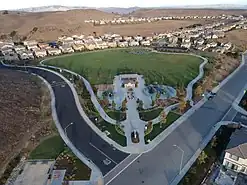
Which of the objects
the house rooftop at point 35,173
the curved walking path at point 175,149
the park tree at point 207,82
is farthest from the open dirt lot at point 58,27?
the house rooftop at point 35,173

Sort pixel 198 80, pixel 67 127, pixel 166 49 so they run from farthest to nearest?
pixel 166 49 → pixel 198 80 → pixel 67 127

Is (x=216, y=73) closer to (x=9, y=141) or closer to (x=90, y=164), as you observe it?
(x=90, y=164)

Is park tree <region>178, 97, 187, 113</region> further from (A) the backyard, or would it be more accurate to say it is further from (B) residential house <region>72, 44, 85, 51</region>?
(B) residential house <region>72, 44, 85, 51</region>

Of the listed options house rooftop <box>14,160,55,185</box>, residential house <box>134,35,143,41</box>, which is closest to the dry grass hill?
residential house <box>134,35,143,41</box>

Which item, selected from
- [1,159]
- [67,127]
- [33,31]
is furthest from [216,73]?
[33,31]

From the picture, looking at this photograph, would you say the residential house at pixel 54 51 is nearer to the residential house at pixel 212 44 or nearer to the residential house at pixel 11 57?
the residential house at pixel 11 57
